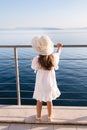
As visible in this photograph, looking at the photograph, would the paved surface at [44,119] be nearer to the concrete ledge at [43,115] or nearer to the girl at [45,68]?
the concrete ledge at [43,115]

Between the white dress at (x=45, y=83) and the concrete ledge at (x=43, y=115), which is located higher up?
the white dress at (x=45, y=83)

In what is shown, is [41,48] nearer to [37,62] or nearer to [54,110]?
[37,62]

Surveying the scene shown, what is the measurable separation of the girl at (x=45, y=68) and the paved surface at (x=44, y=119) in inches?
4.0

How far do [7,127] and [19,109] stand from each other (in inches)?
18.9

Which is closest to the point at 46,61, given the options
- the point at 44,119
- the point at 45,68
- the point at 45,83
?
the point at 45,68

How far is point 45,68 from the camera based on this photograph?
328 cm

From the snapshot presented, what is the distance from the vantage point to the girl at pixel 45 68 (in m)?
3.16

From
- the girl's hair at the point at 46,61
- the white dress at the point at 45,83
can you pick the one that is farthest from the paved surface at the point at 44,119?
the girl's hair at the point at 46,61

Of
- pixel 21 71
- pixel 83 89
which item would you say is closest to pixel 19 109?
pixel 83 89

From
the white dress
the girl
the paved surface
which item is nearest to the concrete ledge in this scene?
the paved surface

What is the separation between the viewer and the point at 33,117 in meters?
3.59

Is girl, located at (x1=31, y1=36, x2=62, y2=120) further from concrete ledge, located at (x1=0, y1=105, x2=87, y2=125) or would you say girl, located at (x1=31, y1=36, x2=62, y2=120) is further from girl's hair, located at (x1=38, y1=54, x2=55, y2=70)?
concrete ledge, located at (x1=0, y1=105, x2=87, y2=125)

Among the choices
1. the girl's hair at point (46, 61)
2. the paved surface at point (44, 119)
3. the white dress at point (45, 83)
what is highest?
the girl's hair at point (46, 61)

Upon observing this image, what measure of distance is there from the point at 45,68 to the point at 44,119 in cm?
66
